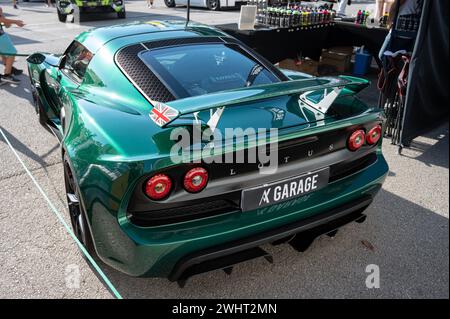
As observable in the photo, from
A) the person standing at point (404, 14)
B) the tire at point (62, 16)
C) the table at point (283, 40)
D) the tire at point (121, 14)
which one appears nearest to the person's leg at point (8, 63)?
the table at point (283, 40)

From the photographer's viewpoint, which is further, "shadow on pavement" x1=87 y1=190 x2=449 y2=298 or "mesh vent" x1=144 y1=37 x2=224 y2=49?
"mesh vent" x1=144 y1=37 x2=224 y2=49

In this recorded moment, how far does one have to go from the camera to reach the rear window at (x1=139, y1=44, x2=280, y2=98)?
2.38m

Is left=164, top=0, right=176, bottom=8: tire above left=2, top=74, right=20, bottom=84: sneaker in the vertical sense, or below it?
above

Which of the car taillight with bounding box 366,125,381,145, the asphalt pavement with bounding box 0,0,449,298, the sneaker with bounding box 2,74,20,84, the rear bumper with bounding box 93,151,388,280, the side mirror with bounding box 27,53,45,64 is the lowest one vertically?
the asphalt pavement with bounding box 0,0,449,298

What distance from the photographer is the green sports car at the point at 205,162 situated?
70.6 inches

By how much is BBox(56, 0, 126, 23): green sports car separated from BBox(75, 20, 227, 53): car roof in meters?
11.1

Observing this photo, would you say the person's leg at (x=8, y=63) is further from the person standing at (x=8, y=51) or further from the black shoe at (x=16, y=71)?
the black shoe at (x=16, y=71)

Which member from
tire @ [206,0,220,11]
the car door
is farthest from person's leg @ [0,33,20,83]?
tire @ [206,0,220,11]

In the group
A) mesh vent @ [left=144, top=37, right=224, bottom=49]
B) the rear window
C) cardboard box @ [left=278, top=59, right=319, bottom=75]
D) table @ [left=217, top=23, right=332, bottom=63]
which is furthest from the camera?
cardboard box @ [left=278, top=59, right=319, bottom=75]

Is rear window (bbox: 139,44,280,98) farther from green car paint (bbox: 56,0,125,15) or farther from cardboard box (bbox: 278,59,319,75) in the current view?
green car paint (bbox: 56,0,125,15)

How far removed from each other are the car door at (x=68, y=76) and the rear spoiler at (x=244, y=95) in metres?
1.00

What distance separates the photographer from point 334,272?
92.9 inches

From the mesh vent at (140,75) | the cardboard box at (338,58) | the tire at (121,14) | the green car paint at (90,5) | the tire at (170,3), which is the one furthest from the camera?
the tire at (170,3)
